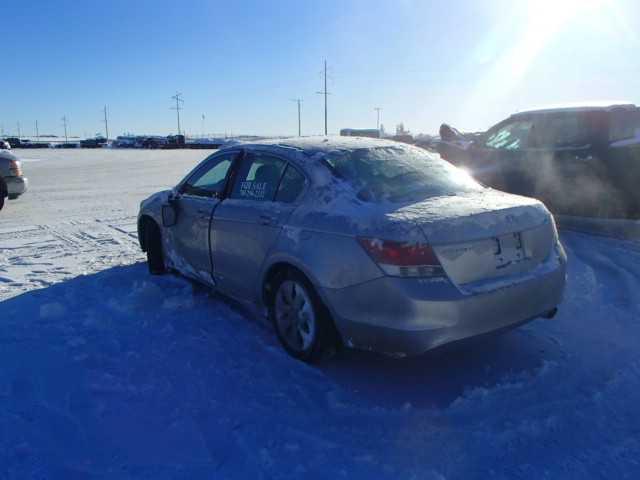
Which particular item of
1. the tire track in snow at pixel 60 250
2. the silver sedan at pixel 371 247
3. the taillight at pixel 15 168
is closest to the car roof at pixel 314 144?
the silver sedan at pixel 371 247

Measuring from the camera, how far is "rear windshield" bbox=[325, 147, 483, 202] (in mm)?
3533

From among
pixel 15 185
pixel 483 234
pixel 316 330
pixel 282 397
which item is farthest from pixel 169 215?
pixel 15 185

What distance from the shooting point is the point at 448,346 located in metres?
3.03

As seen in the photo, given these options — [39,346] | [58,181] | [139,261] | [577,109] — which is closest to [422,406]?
[39,346]

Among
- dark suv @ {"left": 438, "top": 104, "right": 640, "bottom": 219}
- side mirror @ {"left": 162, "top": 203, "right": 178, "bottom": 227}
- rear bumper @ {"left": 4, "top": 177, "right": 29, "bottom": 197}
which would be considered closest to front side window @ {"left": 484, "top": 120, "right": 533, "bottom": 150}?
dark suv @ {"left": 438, "top": 104, "right": 640, "bottom": 219}

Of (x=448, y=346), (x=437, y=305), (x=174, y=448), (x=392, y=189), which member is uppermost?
(x=392, y=189)

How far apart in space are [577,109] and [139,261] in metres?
6.24

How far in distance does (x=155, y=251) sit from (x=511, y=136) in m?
5.61

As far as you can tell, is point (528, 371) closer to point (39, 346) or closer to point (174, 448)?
point (174, 448)

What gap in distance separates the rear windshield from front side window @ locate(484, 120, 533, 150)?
425cm

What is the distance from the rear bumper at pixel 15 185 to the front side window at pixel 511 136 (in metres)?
8.86

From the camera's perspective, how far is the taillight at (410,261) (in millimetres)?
2953

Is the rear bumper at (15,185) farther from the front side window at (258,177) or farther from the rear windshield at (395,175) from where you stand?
the rear windshield at (395,175)

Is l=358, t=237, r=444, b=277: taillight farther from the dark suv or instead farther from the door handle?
the dark suv
